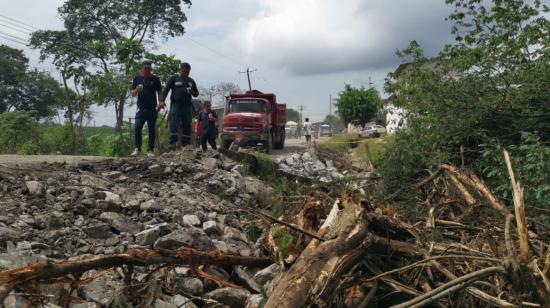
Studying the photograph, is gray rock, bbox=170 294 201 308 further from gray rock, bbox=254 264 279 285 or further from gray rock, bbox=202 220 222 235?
gray rock, bbox=202 220 222 235

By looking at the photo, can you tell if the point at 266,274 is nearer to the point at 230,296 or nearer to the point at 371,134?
the point at 230,296

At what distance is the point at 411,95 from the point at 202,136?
14.9 feet

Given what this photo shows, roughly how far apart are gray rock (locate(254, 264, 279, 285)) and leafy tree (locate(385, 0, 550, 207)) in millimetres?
4917

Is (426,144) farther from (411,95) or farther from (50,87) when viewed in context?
(50,87)

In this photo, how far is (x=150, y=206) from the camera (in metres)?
5.62

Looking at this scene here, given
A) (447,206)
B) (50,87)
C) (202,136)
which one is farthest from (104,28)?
(447,206)

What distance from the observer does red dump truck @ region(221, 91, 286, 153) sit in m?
18.7

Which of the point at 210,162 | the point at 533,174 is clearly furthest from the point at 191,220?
the point at 533,174

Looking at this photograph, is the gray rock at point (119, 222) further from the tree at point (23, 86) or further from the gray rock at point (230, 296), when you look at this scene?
the tree at point (23, 86)

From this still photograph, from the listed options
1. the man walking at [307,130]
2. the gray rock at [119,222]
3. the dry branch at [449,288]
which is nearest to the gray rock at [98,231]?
the gray rock at [119,222]

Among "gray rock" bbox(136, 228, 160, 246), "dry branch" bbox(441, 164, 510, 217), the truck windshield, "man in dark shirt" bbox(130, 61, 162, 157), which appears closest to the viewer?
"dry branch" bbox(441, 164, 510, 217)

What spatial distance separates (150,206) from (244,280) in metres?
2.22

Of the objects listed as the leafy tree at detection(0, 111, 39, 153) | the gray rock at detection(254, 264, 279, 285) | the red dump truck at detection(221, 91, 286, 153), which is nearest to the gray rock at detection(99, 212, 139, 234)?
the gray rock at detection(254, 264, 279, 285)

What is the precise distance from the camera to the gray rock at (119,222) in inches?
194
